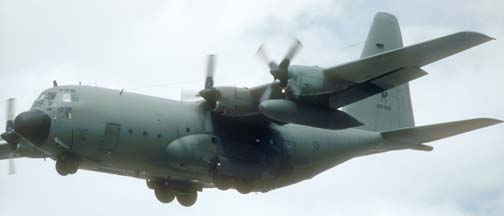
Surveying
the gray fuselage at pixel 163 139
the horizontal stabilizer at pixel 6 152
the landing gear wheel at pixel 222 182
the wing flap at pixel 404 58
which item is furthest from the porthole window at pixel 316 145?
the horizontal stabilizer at pixel 6 152

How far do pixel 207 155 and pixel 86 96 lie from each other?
3847 millimetres

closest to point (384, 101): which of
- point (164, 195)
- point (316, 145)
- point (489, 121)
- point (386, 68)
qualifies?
point (316, 145)

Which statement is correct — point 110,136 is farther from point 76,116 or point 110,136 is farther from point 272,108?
point 272,108

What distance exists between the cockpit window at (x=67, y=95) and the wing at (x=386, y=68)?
6520 mm

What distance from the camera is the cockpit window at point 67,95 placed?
25984 mm

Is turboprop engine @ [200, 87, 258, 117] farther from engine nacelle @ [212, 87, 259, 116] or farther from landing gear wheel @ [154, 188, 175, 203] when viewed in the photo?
landing gear wheel @ [154, 188, 175, 203]

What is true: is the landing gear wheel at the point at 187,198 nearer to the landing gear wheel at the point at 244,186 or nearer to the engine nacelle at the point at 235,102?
the landing gear wheel at the point at 244,186

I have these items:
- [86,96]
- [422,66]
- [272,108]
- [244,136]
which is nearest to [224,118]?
[244,136]

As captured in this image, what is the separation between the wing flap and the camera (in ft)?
78.2

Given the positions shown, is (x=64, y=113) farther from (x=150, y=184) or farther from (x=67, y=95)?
(x=150, y=184)

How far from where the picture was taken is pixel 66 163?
25.8m

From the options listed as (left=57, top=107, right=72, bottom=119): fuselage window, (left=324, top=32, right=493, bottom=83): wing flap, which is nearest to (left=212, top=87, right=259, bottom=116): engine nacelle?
(left=324, top=32, right=493, bottom=83): wing flap

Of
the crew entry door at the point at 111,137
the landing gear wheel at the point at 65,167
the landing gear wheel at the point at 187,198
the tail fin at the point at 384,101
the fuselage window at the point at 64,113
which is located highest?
the tail fin at the point at 384,101

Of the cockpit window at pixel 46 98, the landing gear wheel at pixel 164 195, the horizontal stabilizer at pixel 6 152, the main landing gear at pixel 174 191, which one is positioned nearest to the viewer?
the cockpit window at pixel 46 98
